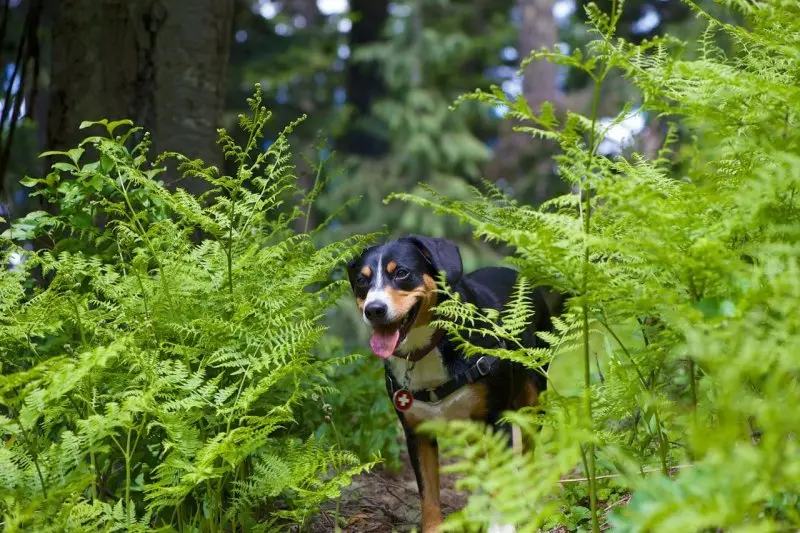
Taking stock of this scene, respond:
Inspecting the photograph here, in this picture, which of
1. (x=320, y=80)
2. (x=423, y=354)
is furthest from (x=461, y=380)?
(x=320, y=80)

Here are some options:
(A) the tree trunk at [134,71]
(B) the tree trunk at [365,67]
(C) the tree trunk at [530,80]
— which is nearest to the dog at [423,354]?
(A) the tree trunk at [134,71]

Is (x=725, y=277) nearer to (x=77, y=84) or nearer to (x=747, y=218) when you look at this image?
(x=747, y=218)

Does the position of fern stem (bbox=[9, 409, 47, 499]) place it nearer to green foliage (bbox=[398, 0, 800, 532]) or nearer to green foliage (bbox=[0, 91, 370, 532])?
green foliage (bbox=[0, 91, 370, 532])

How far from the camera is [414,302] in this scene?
402cm

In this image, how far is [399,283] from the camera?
4059mm

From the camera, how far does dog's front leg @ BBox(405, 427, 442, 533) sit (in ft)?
12.5

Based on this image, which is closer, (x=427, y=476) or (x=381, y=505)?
(x=427, y=476)

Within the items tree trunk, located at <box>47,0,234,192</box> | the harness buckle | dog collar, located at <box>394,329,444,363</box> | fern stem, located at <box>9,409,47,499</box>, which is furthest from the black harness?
tree trunk, located at <box>47,0,234,192</box>

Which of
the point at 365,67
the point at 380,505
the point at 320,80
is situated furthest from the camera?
the point at 320,80

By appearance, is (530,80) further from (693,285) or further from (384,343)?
(693,285)

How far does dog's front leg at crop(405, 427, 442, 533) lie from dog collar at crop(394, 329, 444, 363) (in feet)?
1.23

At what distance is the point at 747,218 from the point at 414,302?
2.08 meters

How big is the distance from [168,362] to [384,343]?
1.20 m

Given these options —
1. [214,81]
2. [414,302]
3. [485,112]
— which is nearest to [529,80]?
[485,112]
